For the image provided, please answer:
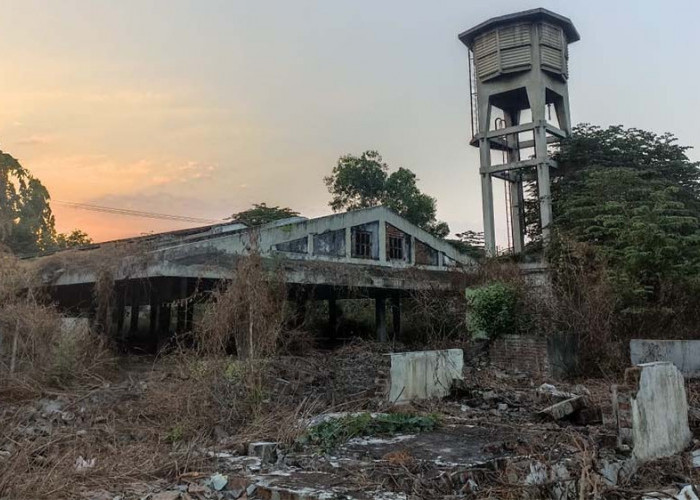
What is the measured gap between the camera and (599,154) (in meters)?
23.2

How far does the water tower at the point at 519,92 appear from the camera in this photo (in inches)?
918

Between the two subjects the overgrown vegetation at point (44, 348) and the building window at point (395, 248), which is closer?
the overgrown vegetation at point (44, 348)

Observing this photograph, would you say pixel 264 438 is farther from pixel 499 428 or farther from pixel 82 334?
pixel 82 334

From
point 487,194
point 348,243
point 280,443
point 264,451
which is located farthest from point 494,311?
point 487,194

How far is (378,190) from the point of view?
1319 inches

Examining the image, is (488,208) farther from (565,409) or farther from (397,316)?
(565,409)

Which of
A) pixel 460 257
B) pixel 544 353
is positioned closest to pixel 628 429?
pixel 544 353

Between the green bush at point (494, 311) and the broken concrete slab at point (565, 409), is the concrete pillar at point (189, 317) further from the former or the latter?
the broken concrete slab at point (565, 409)

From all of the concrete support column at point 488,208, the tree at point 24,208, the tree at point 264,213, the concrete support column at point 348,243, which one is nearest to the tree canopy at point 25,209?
the tree at point 24,208

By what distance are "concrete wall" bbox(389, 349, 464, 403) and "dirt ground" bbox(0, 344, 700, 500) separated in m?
0.25

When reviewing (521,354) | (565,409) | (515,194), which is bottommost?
(565,409)

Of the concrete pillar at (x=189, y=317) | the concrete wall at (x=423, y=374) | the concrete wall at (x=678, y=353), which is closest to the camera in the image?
the concrete wall at (x=423, y=374)

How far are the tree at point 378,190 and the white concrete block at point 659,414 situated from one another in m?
25.6

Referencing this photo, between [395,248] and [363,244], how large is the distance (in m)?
1.67
